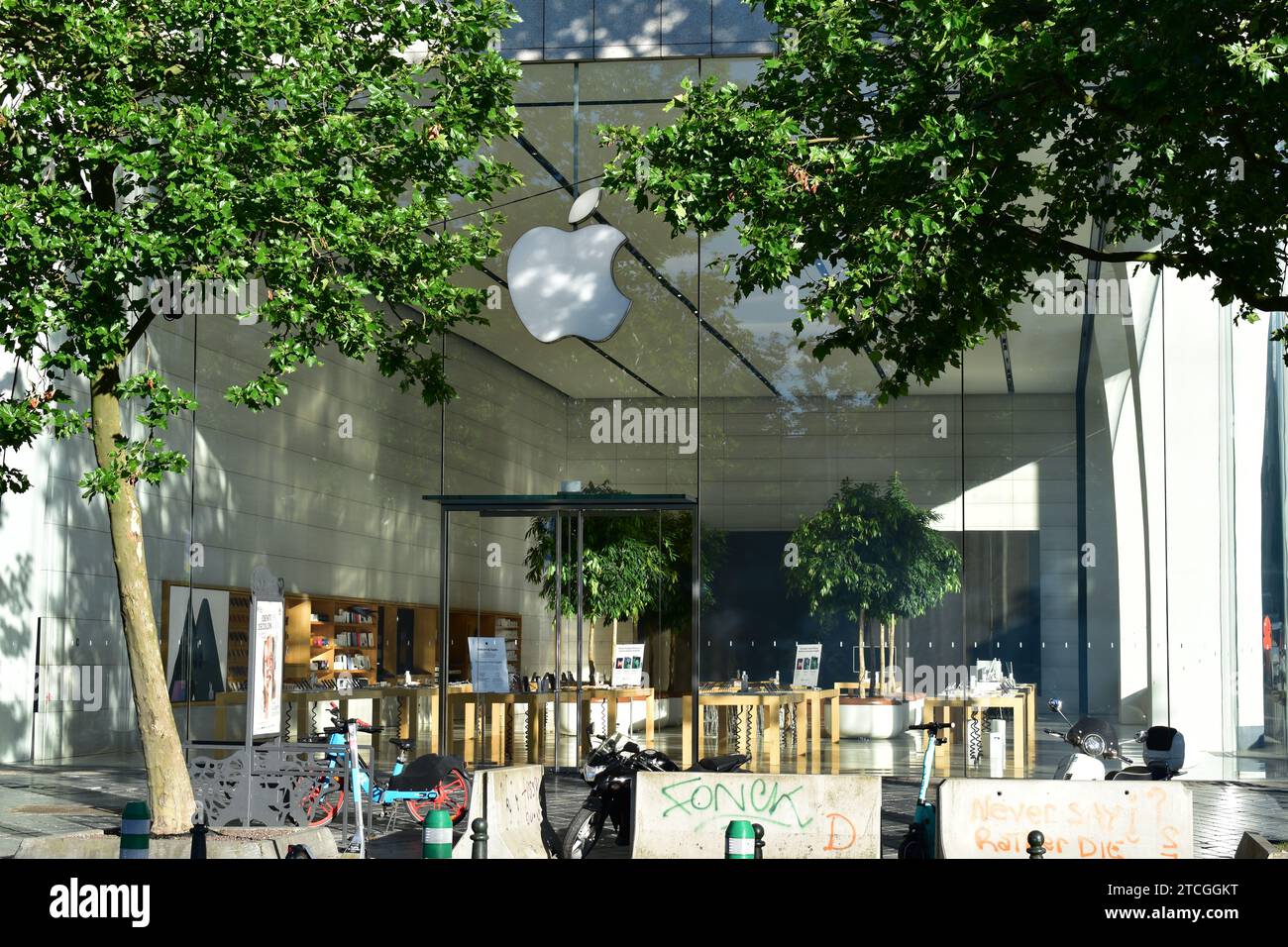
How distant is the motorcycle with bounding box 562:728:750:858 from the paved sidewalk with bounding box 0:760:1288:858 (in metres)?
0.30

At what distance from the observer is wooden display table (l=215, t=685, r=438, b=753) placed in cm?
1898

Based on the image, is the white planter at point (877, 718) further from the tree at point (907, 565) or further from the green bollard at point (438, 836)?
the green bollard at point (438, 836)

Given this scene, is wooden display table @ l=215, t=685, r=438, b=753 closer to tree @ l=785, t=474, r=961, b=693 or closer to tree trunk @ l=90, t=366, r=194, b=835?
tree @ l=785, t=474, r=961, b=693

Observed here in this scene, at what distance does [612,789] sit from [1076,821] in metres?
3.66

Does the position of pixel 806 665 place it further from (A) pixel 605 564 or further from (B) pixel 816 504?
(A) pixel 605 564

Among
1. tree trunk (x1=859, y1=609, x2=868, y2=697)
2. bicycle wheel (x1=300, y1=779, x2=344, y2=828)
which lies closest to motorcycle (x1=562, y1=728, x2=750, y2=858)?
bicycle wheel (x1=300, y1=779, x2=344, y2=828)

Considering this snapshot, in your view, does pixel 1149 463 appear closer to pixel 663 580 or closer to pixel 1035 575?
pixel 1035 575

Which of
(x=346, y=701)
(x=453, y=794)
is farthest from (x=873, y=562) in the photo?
(x=346, y=701)

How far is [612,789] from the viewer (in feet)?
36.3

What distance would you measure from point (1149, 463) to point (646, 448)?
5.73 meters

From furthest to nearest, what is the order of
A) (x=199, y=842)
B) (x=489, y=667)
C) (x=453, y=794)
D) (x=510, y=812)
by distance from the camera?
(x=489, y=667) < (x=453, y=794) < (x=510, y=812) < (x=199, y=842)

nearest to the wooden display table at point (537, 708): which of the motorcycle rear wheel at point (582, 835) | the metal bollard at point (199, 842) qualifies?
the motorcycle rear wheel at point (582, 835)

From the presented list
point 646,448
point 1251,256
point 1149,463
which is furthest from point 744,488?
point 1251,256

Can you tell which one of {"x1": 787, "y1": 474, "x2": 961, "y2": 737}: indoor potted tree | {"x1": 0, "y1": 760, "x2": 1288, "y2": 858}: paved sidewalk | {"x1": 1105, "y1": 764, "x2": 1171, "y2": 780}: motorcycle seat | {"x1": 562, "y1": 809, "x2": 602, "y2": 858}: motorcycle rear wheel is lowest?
{"x1": 0, "y1": 760, "x2": 1288, "y2": 858}: paved sidewalk
